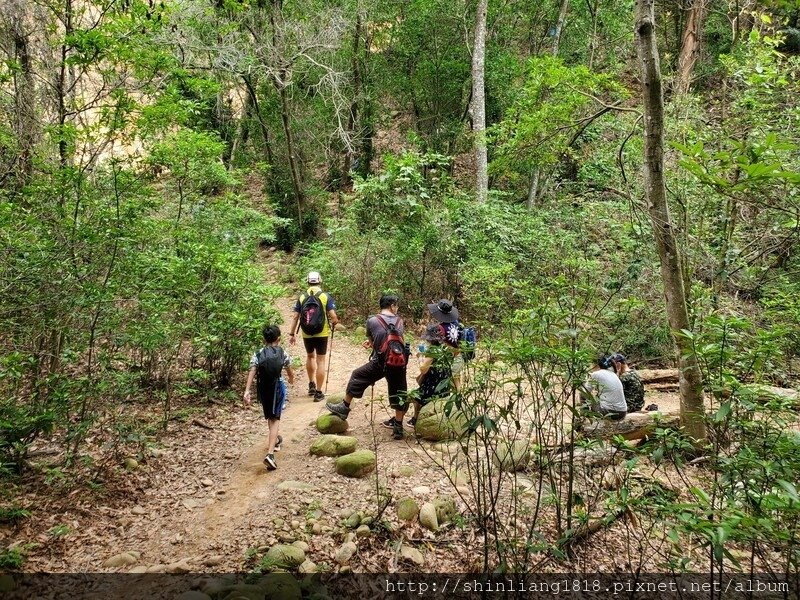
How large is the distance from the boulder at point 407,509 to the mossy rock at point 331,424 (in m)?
1.85

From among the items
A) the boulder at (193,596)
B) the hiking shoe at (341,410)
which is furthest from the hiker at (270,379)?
the boulder at (193,596)

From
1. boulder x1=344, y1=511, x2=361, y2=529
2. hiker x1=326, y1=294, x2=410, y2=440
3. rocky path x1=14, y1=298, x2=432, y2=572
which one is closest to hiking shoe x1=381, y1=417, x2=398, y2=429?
hiker x1=326, y1=294, x2=410, y2=440

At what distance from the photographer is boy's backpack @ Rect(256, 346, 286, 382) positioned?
5.23 metres

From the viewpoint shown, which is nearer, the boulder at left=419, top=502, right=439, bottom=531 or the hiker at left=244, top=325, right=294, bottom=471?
the boulder at left=419, top=502, right=439, bottom=531

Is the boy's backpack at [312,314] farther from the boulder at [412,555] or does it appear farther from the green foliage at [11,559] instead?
the green foliage at [11,559]

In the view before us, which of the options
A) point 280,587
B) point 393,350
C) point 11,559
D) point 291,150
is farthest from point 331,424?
point 291,150

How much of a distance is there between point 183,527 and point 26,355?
7.25 feet

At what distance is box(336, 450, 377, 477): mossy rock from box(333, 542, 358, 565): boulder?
1.12m

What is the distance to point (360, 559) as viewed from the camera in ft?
12.3

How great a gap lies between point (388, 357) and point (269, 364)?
1.40 m

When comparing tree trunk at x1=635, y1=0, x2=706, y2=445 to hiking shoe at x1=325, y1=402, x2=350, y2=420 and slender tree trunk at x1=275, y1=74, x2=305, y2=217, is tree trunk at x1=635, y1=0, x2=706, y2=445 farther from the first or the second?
slender tree trunk at x1=275, y1=74, x2=305, y2=217

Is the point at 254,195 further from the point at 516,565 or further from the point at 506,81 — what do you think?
the point at 516,565

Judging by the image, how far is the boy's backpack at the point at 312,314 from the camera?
267 inches

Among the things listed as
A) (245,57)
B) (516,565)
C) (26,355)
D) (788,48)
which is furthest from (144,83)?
(788,48)
